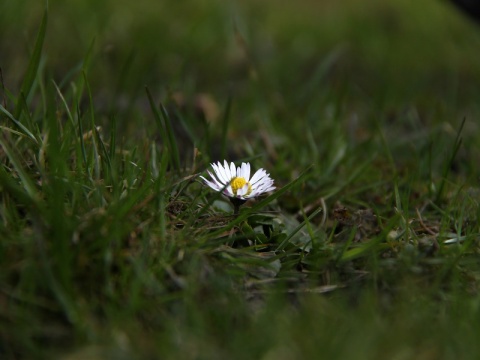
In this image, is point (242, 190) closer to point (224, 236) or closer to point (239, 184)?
point (239, 184)

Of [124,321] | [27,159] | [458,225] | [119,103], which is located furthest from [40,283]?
[119,103]

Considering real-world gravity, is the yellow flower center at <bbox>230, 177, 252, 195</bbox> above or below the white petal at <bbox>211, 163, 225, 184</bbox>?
below

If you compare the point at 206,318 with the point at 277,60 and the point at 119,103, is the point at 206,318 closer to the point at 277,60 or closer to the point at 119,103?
the point at 119,103

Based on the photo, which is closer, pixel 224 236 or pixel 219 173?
pixel 224 236

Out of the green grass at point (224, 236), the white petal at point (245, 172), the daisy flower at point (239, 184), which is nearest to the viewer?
the green grass at point (224, 236)

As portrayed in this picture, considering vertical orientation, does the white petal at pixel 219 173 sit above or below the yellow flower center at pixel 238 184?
above

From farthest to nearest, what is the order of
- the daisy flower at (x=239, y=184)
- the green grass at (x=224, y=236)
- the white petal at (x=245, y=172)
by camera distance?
the white petal at (x=245, y=172) → the daisy flower at (x=239, y=184) → the green grass at (x=224, y=236)

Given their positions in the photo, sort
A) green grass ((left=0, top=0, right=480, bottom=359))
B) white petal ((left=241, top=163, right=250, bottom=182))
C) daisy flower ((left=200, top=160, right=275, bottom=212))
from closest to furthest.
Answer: green grass ((left=0, top=0, right=480, bottom=359))
daisy flower ((left=200, top=160, right=275, bottom=212))
white petal ((left=241, top=163, right=250, bottom=182))

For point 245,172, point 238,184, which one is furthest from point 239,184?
point 245,172
